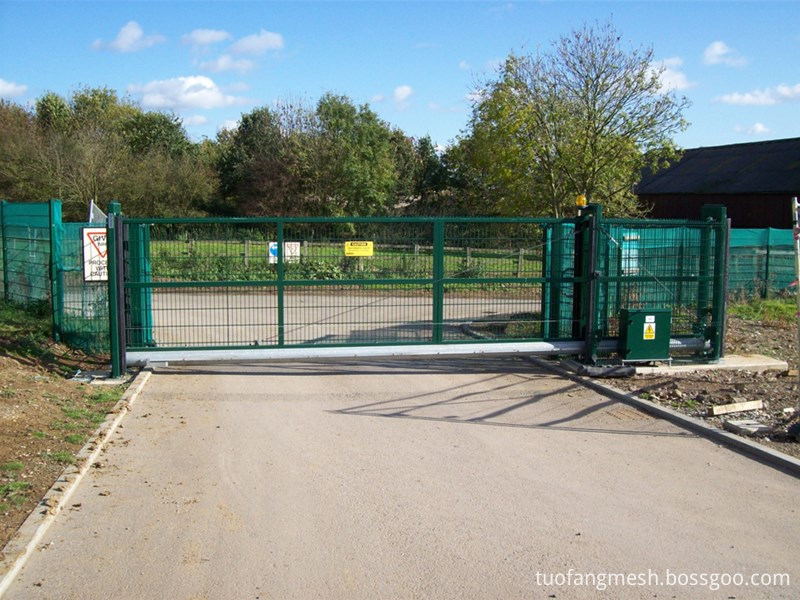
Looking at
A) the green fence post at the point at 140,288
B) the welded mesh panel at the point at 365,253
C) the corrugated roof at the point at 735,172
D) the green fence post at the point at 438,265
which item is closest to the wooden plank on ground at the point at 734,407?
the green fence post at the point at 438,265

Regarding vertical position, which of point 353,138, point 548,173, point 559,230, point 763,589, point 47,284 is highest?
point 353,138

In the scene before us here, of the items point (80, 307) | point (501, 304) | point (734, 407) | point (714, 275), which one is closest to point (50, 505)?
point (80, 307)

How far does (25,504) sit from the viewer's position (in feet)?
18.3

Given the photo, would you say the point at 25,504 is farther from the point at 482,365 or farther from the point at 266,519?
the point at 482,365

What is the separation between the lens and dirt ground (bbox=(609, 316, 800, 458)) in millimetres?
7992

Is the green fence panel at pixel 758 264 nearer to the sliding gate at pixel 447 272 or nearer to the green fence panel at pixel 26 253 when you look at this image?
the sliding gate at pixel 447 272

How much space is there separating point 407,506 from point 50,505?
270 cm

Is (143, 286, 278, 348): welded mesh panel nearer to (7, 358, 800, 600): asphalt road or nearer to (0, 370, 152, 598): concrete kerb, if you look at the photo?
(7, 358, 800, 600): asphalt road

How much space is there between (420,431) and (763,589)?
13.1 feet

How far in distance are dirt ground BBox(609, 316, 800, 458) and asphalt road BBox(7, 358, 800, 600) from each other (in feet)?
2.00

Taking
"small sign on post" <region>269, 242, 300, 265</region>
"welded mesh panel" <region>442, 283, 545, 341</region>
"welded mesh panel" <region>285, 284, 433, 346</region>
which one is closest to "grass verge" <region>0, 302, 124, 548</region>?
"small sign on post" <region>269, 242, 300, 265</region>

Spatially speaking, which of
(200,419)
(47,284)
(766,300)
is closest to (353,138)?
(766,300)

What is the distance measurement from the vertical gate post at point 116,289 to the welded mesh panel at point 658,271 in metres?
6.73

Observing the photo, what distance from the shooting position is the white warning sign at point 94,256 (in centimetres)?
1108
